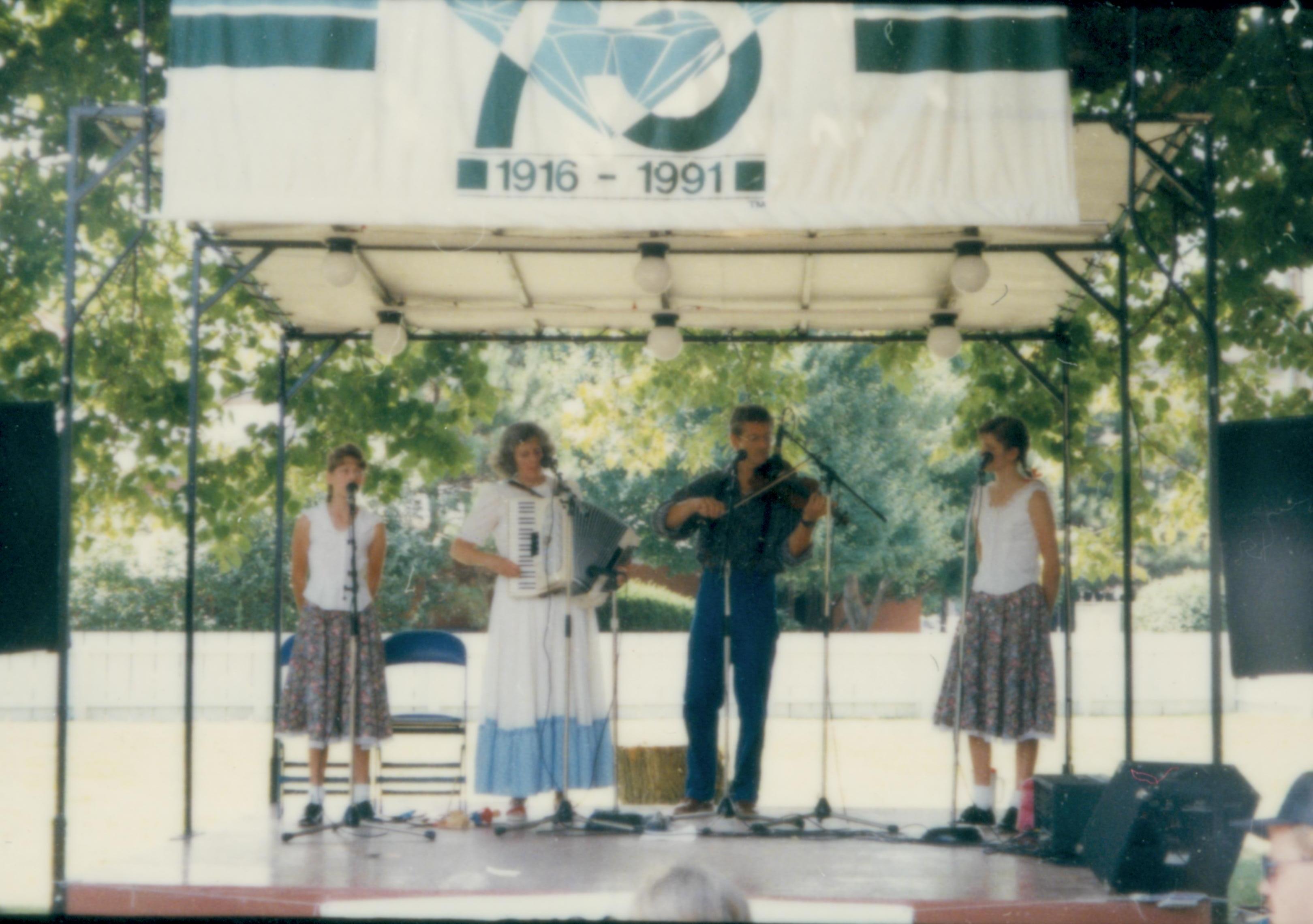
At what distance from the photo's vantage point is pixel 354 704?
595 centimetres

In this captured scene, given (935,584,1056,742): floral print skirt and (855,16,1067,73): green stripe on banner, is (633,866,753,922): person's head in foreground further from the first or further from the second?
(935,584,1056,742): floral print skirt

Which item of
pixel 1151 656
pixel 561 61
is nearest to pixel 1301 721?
pixel 1151 656

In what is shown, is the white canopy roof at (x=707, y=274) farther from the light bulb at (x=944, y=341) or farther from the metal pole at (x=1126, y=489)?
the metal pole at (x=1126, y=489)

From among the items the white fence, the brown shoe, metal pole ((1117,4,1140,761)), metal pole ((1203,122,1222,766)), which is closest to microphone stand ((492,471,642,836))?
the brown shoe

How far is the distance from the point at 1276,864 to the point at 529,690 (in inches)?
129

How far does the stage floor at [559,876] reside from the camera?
4.48 m

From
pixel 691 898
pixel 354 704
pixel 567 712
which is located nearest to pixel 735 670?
pixel 567 712

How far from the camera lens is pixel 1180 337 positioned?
8383 mm

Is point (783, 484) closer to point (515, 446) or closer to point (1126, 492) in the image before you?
point (515, 446)

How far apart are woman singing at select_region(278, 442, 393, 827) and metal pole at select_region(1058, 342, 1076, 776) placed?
11.2 feet

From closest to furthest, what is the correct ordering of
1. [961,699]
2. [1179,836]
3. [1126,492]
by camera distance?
1. [1179,836]
2. [961,699]
3. [1126,492]

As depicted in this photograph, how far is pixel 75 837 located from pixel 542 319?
16.5 ft

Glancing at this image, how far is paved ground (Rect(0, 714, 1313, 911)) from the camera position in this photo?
8.95 metres

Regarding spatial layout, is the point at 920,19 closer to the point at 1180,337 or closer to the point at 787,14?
the point at 787,14
